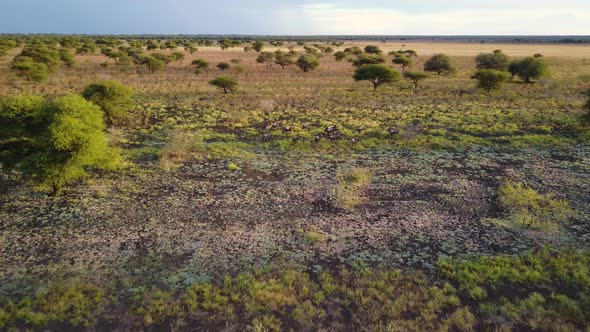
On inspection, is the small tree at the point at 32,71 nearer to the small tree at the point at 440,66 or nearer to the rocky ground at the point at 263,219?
the rocky ground at the point at 263,219

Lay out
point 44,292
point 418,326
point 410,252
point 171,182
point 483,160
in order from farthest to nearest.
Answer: point 483,160 < point 171,182 < point 410,252 < point 44,292 < point 418,326

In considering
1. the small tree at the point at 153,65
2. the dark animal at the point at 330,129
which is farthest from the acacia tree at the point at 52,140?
the small tree at the point at 153,65

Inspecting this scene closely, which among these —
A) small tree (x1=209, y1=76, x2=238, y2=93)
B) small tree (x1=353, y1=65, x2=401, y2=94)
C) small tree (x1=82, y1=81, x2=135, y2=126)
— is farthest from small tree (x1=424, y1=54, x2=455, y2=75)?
small tree (x1=82, y1=81, x2=135, y2=126)

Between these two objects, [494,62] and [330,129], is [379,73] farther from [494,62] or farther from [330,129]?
[494,62]

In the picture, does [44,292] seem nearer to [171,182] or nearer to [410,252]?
[171,182]

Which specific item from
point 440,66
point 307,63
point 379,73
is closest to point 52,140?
point 379,73

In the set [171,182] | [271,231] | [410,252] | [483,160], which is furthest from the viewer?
[483,160]

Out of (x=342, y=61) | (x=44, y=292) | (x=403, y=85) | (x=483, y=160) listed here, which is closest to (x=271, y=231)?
(x=44, y=292)
